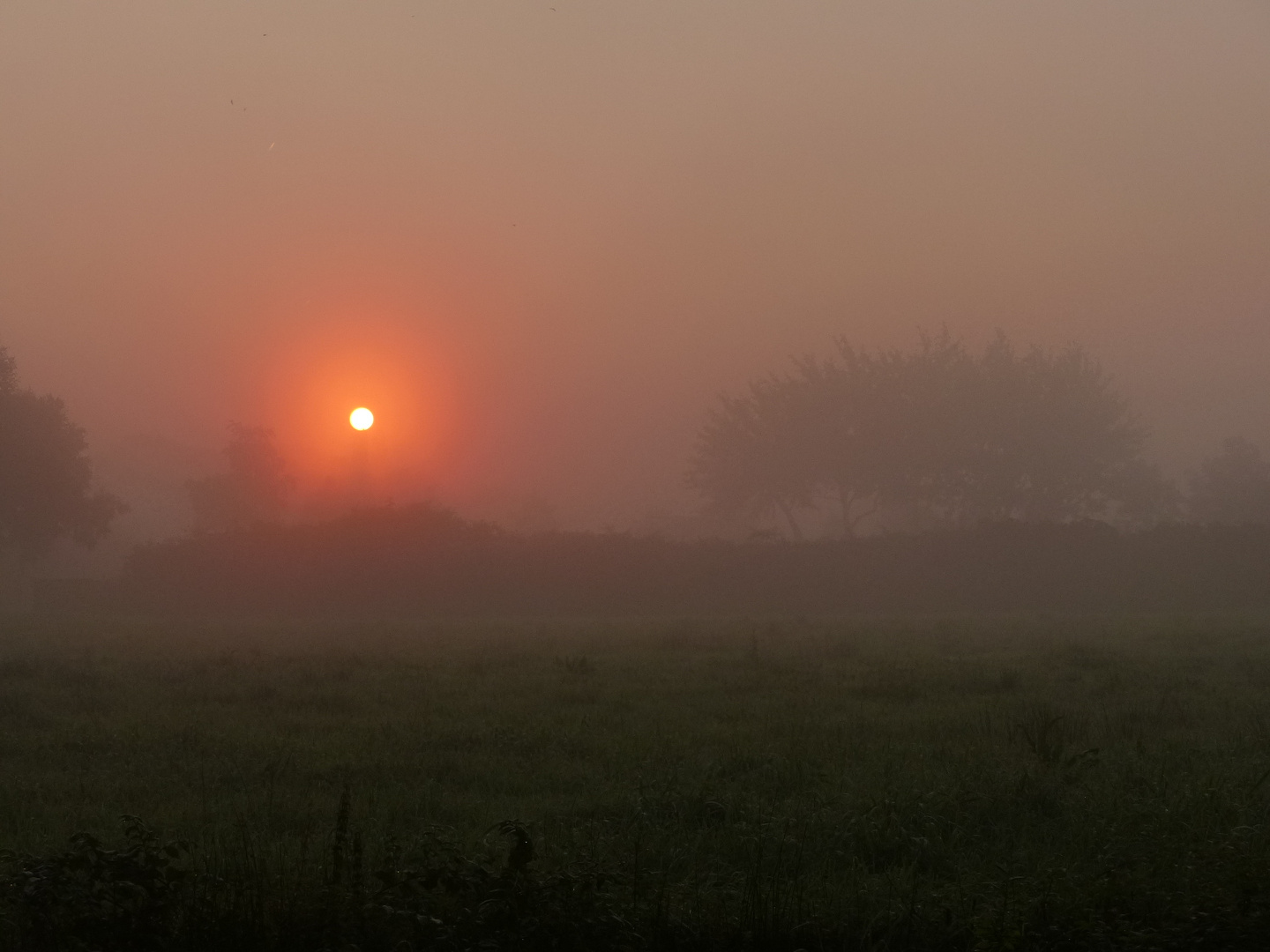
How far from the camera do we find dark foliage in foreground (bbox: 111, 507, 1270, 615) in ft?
153

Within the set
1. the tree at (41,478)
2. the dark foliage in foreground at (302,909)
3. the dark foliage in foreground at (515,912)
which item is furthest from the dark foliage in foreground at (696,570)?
the dark foliage in foreground at (302,909)

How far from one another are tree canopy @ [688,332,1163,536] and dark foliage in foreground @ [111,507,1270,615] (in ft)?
47.5

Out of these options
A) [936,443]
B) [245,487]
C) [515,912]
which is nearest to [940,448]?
[936,443]

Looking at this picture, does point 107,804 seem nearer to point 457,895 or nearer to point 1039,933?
point 457,895

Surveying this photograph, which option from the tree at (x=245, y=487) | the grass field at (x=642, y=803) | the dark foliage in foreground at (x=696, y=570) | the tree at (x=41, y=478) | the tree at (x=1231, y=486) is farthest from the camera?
the tree at (x=245, y=487)

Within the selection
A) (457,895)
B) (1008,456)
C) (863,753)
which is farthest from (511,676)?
(1008,456)

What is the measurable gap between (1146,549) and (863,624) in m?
21.4

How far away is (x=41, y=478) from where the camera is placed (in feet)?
179

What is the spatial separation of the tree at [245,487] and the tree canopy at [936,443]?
92.6 ft

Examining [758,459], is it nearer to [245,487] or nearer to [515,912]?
[245,487]

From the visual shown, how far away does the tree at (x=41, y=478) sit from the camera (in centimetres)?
5238

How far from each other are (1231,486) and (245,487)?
64447 millimetres

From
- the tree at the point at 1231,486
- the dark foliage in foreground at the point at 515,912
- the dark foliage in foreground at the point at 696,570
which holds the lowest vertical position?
the dark foliage in foreground at the point at 515,912

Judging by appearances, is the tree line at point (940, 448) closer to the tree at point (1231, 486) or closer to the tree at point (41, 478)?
the tree at point (1231, 486)
